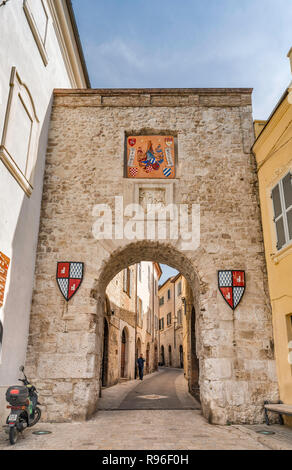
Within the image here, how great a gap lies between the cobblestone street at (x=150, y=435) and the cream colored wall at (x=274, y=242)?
3.91ft

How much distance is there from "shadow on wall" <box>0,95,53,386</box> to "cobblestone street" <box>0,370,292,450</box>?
1.21m

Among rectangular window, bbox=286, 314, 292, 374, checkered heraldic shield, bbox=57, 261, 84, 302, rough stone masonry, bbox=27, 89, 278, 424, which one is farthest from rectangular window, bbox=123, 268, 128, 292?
rectangular window, bbox=286, 314, 292, 374

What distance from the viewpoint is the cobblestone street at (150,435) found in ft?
15.7

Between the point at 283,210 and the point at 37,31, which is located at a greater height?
the point at 37,31

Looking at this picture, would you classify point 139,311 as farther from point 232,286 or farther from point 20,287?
point 20,287

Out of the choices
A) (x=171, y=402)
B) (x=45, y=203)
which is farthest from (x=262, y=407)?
(x=45, y=203)

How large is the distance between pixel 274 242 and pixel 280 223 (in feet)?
1.35

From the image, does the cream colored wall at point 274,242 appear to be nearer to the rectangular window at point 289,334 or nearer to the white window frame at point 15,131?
the rectangular window at point 289,334

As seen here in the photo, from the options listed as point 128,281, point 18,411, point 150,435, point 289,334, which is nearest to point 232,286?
point 289,334

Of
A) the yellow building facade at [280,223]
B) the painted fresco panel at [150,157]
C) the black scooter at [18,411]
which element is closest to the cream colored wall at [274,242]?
the yellow building facade at [280,223]

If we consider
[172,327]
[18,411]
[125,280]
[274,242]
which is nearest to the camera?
[18,411]

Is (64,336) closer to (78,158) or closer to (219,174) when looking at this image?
(78,158)

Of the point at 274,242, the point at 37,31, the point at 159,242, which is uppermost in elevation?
the point at 37,31

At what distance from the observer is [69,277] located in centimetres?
738
